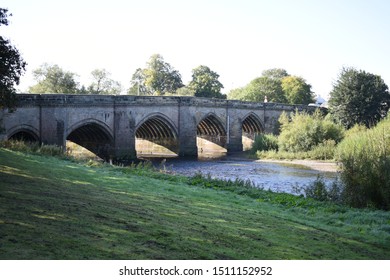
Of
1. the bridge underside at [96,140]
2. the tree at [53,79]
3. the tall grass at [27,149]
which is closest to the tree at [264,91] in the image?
the tree at [53,79]

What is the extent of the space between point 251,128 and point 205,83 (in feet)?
78.6

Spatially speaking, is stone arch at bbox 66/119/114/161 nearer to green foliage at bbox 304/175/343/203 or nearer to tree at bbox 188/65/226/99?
green foliage at bbox 304/175/343/203

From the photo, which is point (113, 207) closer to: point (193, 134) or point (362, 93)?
point (193, 134)

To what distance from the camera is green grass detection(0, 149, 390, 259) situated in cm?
722

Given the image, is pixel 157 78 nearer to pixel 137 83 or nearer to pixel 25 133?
pixel 137 83

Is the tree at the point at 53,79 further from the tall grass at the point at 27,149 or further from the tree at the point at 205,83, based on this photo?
the tall grass at the point at 27,149

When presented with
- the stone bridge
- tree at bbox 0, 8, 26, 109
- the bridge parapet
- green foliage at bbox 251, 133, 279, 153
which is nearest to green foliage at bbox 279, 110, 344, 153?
green foliage at bbox 251, 133, 279, 153

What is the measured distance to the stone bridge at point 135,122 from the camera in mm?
33156

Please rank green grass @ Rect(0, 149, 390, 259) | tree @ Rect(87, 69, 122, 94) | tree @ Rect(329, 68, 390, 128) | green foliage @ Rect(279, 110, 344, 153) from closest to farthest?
green grass @ Rect(0, 149, 390, 259) → green foliage @ Rect(279, 110, 344, 153) → tree @ Rect(329, 68, 390, 128) → tree @ Rect(87, 69, 122, 94)

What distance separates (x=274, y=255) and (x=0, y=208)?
16.1ft

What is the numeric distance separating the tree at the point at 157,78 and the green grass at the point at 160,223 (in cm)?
6943

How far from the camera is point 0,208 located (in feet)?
27.3

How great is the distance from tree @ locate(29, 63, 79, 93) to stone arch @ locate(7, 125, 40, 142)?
1011 inches

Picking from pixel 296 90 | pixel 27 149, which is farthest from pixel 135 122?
pixel 296 90
